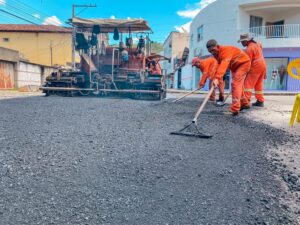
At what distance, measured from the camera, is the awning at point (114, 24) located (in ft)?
33.0

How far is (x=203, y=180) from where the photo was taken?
2535mm

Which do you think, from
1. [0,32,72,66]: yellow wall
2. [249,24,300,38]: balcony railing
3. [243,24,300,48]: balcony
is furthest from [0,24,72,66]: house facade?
[243,24,300,48]: balcony

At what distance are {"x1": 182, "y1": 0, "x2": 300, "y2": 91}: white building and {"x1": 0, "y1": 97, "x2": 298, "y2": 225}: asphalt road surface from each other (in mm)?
17961

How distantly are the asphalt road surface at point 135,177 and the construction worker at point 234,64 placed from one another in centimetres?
153

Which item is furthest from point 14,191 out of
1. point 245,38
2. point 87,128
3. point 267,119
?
point 245,38

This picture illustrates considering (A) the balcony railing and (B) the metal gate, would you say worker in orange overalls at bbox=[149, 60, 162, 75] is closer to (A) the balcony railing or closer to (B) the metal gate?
(A) the balcony railing

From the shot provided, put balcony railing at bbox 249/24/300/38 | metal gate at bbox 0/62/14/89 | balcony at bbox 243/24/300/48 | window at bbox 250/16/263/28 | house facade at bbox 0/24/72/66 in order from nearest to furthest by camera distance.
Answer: balcony at bbox 243/24/300/48 → metal gate at bbox 0/62/14/89 → balcony railing at bbox 249/24/300/38 → window at bbox 250/16/263/28 → house facade at bbox 0/24/72/66

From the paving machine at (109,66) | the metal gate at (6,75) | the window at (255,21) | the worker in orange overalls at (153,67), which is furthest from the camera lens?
the window at (255,21)

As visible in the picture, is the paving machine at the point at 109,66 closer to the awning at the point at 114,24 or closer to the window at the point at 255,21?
the awning at the point at 114,24

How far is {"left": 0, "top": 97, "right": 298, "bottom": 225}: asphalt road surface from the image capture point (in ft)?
6.56

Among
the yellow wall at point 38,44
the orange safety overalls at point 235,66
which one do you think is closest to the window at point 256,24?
the orange safety overalls at point 235,66

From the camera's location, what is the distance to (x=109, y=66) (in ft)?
35.0

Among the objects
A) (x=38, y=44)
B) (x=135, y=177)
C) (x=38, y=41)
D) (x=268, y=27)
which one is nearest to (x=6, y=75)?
(x=38, y=44)

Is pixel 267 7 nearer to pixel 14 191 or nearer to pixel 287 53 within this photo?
pixel 287 53
